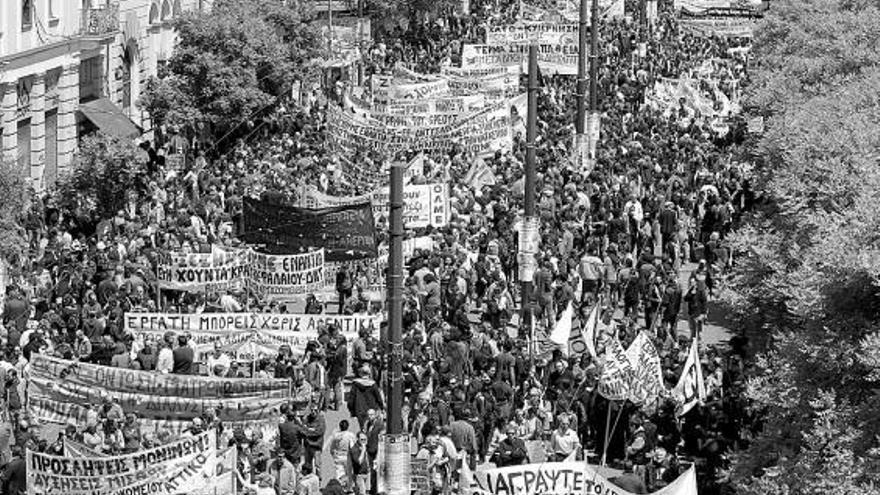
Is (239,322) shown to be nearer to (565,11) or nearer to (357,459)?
(357,459)

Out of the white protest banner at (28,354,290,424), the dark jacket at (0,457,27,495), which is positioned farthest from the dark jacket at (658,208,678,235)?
the dark jacket at (0,457,27,495)

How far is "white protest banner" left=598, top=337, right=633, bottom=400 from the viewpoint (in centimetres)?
2898

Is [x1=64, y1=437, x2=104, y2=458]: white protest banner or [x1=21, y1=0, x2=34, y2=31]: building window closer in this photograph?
[x1=64, y1=437, x2=104, y2=458]: white protest banner

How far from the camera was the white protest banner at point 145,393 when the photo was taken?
1098 inches

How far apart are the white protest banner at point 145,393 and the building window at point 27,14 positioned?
22.6m

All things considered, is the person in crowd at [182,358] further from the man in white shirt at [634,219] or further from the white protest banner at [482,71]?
the white protest banner at [482,71]

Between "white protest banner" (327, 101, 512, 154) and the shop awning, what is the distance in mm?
6263

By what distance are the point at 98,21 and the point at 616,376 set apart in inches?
1094

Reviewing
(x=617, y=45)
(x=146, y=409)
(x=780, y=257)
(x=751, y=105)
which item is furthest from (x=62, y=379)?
(x=617, y=45)

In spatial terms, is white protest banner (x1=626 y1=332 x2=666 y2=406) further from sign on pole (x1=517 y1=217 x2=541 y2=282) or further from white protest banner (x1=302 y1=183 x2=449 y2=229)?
white protest banner (x1=302 y1=183 x2=449 y2=229)

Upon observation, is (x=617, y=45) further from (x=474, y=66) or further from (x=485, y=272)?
(x=485, y=272)

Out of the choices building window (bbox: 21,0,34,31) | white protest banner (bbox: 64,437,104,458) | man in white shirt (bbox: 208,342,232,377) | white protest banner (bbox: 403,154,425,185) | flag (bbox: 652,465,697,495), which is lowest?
man in white shirt (bbox: 208,342,232,377)

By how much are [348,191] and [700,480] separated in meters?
19.3

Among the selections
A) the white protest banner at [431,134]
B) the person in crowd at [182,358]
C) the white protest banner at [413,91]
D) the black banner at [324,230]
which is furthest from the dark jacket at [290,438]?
the white protest banner at [413,91]
